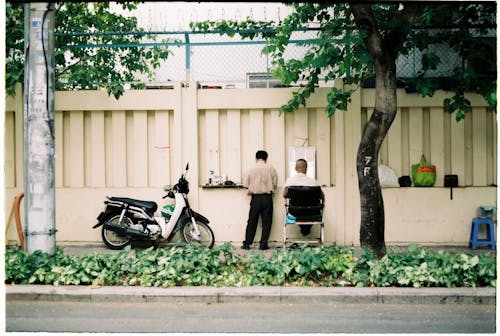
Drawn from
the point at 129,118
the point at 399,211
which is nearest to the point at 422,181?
the point at 399,211

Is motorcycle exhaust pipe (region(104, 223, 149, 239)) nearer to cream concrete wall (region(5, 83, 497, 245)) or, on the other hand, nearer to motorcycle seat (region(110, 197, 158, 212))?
motorcycle seat (region(110, 197, 158, 212))

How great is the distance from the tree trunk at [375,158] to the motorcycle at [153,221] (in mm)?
3031

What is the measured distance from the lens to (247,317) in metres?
6.72

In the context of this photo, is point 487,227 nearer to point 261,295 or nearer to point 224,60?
point 261,295

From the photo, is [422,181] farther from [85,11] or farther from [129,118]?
[85,11]

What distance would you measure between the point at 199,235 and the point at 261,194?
127 cm

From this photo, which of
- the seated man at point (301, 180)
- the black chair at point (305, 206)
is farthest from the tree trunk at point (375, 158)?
the seated man at point (301, 180)

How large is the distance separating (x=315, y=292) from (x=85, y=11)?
7.53m

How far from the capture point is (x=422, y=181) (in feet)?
35.3

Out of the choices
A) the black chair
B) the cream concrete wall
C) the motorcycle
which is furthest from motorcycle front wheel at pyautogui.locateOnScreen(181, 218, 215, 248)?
the black chair

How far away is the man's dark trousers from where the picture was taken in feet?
34.5

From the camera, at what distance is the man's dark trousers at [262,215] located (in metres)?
10.5

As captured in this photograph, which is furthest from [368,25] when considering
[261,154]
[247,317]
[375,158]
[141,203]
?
[141,203]

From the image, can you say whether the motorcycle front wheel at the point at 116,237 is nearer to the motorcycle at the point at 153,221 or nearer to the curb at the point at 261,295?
the motorcycle at the point at 153,221
